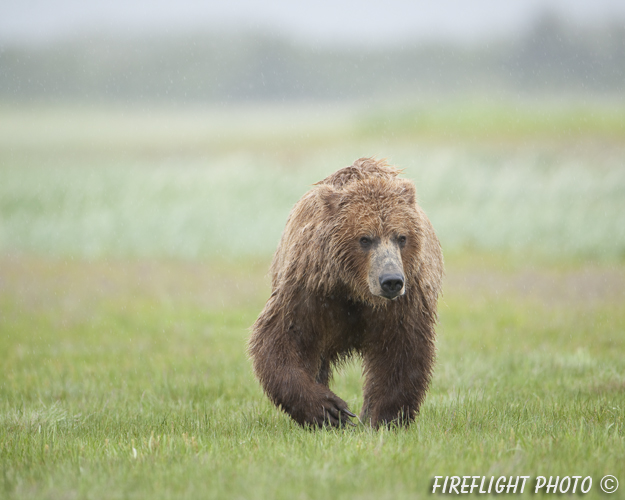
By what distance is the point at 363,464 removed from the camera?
12.1 feet

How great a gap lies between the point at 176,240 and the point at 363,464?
1387 cm

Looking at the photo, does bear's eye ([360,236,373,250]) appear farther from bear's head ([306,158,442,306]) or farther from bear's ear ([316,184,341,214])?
bear's ear ([316,184,341,214])

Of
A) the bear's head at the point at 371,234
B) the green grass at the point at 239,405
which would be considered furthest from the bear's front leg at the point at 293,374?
the bear's head at the point at 371,234

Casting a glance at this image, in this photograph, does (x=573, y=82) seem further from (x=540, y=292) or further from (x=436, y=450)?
(x=436, y=450)

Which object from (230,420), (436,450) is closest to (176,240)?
(230,420)

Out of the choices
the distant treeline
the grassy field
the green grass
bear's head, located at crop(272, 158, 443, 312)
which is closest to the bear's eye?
bear's head, located at crop(272, 158, 443, 312)

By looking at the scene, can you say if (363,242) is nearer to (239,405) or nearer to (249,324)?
(239,405)

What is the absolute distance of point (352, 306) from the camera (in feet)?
16.5

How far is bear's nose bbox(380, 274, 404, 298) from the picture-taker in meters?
4.34

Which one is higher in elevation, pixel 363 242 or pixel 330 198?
pixel 330 198
